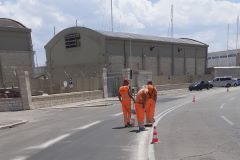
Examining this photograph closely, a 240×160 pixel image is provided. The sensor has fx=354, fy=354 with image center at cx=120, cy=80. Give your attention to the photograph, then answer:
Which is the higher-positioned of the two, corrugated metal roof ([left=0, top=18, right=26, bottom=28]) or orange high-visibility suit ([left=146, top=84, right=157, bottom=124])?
corrugated metal roof ([left=0, top=18, right=26, bottom=28])

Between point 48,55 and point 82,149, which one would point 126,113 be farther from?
point 48,55

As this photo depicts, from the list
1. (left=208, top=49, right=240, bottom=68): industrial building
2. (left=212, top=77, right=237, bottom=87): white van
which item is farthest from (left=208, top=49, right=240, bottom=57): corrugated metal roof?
(left=212, top=77, right=237, bottom=87): white van

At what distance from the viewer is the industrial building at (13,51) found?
3761cm

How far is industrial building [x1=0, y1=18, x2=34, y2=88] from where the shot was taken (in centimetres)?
3761

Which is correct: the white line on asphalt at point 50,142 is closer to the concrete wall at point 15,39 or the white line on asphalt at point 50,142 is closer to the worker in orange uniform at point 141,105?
the worker in orange uniform at point 141,105

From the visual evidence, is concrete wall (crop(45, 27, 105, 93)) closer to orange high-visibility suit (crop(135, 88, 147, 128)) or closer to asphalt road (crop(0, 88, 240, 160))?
asphalt road (crop(0, 88, 240, 160))

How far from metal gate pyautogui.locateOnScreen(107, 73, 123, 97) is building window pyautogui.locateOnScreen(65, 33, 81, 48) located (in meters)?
13.4

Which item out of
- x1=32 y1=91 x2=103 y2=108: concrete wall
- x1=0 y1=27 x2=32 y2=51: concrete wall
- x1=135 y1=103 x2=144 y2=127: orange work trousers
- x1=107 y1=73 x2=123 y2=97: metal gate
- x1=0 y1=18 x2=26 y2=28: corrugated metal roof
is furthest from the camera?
x1=0 y1=18 x2=26 y2=28: corrugated metal roof

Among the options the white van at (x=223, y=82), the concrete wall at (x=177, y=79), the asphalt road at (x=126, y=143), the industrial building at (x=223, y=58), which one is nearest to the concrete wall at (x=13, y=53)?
the concrete wall at (x=177, y=79)

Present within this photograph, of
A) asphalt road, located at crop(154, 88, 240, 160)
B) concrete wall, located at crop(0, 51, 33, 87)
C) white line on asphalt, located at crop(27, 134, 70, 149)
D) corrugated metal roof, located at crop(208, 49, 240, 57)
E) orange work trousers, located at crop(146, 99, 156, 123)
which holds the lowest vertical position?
white line on asphalt, located at crop(27, 134, 70, 149)

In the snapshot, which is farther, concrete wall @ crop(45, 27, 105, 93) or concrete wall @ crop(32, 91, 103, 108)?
concrete wall @ crop(45, 27, 105, 93)

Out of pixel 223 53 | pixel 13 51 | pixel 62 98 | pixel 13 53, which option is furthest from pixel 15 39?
pixel 223 53

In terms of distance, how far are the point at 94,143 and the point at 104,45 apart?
3795cm

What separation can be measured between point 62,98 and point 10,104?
544 cm
